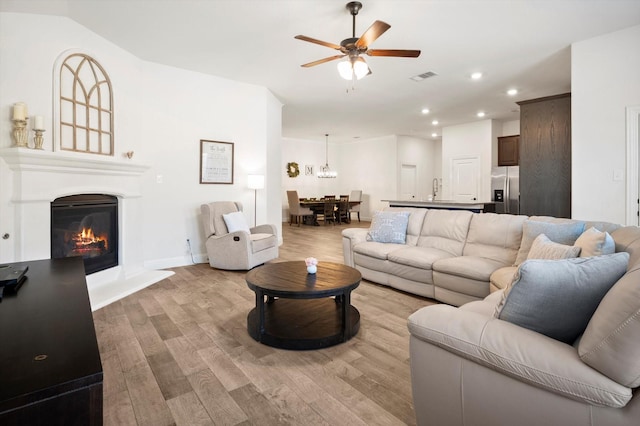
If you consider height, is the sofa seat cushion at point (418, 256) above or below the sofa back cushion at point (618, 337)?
below

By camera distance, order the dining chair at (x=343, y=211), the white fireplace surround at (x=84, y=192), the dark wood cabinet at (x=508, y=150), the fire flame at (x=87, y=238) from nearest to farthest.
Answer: the white fireplace surround at (x=84, y=192) < the fire flame at (x=87, y=238) < the dark wood cabinet at (x=508, y=150) < the dining chair at (x=343, y=211)

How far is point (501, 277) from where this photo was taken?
8.49 ft

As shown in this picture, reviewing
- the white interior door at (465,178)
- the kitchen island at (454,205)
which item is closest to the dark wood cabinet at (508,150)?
the white interior door at (465,178)

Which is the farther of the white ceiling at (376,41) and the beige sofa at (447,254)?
the white ceiling at (376,41)

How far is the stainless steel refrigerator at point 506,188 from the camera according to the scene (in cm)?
717

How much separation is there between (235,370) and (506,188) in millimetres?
7195

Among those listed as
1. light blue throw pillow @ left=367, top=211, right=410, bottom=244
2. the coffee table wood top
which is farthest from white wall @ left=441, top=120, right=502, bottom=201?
the coffee table wood top

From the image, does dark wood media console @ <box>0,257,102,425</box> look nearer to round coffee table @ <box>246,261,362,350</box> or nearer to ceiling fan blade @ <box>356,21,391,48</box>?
round coffee table @ <box>246,261,362,350</box>

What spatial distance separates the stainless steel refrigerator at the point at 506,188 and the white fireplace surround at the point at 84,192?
678 cm

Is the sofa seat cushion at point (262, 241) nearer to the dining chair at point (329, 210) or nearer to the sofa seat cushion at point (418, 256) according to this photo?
the sofa seat cushion at point (418, 256)

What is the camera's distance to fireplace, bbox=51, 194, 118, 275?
3352 mm

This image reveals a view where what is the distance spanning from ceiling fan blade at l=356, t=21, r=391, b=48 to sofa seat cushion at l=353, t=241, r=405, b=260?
210 centimetres

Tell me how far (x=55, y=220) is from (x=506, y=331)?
3.93 meters

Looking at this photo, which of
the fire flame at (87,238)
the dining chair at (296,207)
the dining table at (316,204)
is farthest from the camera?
the dining table at (316,204)
